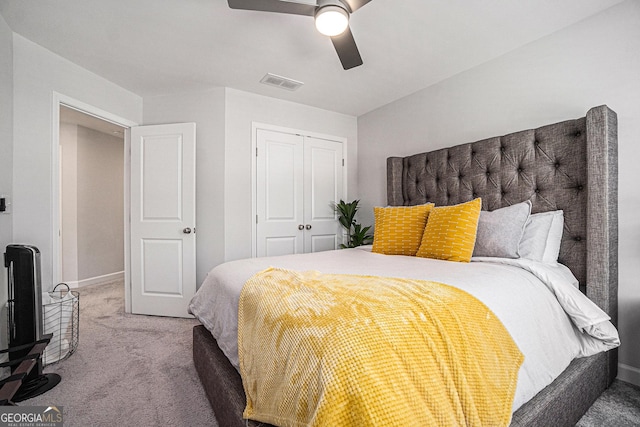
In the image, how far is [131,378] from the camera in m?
1.95

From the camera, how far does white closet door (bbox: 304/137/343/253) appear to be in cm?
380

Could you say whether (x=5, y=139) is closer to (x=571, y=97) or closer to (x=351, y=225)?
(x=351, y=225)

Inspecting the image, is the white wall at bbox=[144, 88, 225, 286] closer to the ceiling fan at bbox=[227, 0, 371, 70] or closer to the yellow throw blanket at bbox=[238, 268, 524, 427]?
the ceiling fan at bbox=[227, 0, 371, 70]

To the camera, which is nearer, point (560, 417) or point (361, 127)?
point (560, 417)

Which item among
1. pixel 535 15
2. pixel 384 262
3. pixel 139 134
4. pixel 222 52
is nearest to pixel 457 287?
pixel 384 262

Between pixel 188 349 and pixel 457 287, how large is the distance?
2.15 meters

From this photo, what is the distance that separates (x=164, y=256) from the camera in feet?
10.7

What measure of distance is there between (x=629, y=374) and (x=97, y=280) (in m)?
6.18

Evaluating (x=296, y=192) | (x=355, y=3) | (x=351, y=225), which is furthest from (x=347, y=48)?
(x=351, y=225)

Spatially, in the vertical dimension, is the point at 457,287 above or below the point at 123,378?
above

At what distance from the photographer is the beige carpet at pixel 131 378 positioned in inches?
62.2

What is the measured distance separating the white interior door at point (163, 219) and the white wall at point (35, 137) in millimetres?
787

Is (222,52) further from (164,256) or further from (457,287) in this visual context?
(457,287)

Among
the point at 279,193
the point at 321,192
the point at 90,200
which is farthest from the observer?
the point at 90,200
